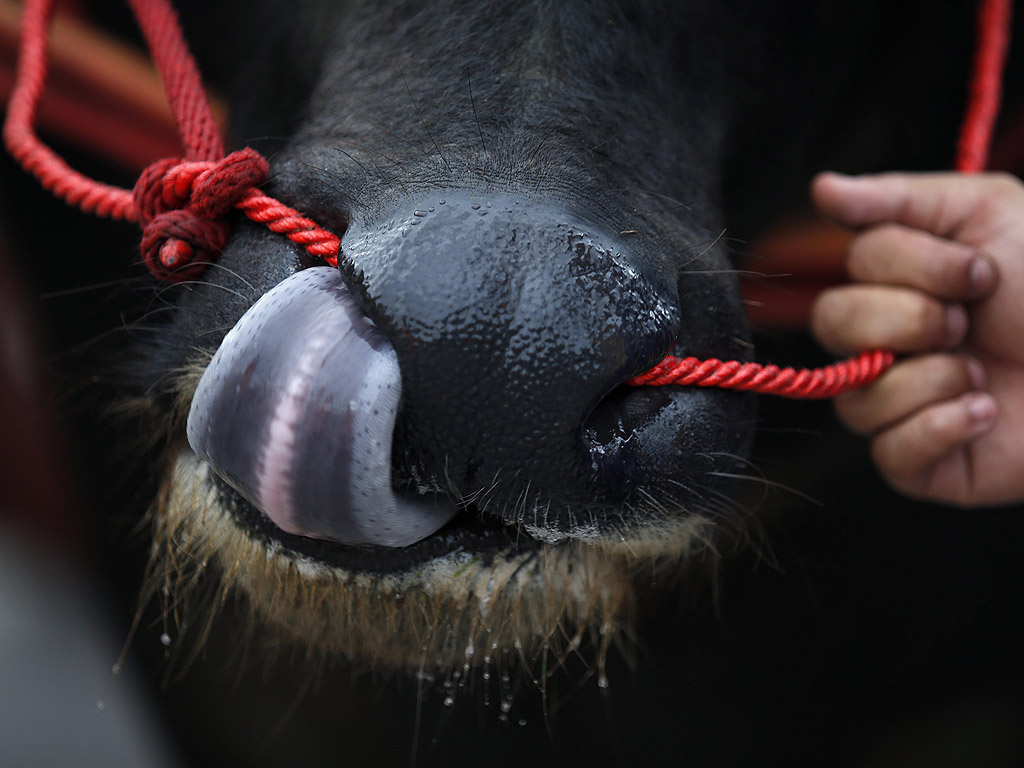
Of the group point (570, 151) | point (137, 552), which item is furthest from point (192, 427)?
point (137, 552)

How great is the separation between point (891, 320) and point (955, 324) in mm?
93

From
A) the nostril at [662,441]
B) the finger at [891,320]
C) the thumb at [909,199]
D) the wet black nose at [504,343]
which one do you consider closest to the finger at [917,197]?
the thumb at [909,199]

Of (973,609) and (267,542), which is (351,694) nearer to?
(267,542)

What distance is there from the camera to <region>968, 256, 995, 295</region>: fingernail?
3.36 feet

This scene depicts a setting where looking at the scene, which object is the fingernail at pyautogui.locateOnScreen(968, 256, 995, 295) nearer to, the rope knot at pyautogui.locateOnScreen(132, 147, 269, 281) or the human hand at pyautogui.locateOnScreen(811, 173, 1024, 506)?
the human hand at pyautogui.locateOnScreen(811, 173, 1024, 506)

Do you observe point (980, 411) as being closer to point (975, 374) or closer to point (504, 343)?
point (975, 374)

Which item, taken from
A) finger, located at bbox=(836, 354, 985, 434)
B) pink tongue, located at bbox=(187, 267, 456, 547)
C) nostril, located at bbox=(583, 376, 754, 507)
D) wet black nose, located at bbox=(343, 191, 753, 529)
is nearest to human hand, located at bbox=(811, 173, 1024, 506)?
finger, located at bbox=(836, 354, 985, 434)

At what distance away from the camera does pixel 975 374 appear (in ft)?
3.60

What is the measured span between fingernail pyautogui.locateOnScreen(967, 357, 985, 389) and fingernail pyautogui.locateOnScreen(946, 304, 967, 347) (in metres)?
0.04

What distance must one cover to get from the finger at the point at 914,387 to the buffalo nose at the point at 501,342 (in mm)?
592

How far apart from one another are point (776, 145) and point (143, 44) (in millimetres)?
1318

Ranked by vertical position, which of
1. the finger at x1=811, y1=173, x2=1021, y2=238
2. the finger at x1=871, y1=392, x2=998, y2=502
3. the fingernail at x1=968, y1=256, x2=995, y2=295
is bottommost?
the finger at x1=871, y1=392, x2=998, y2=502

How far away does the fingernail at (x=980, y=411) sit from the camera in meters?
1.04

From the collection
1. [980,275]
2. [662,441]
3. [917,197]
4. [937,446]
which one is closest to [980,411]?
[937,446]
